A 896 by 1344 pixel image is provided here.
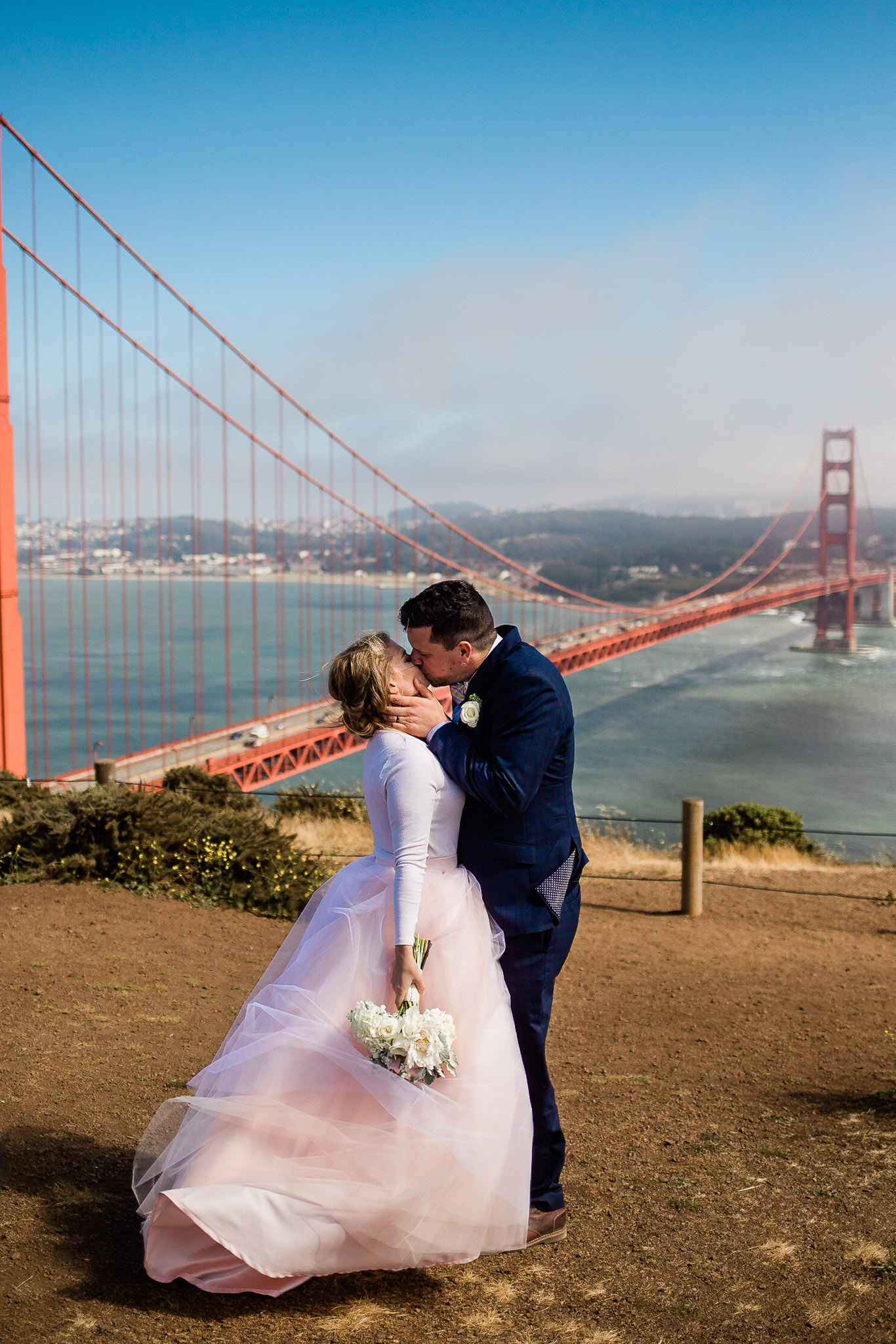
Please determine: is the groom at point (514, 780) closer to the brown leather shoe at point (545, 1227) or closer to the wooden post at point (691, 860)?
the brown leather shoe at point (545, 1227)

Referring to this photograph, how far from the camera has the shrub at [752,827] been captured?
10.6 metres

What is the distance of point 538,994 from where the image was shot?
7.67 ft

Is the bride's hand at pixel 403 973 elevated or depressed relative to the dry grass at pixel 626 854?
elevated

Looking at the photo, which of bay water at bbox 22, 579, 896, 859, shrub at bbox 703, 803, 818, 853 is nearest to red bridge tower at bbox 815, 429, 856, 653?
bay water at bbox 22, 579, 896, 859

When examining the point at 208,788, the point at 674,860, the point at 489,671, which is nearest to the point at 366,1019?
the point at 489,671

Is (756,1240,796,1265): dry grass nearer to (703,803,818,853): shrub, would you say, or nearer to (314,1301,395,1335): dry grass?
(314,1301,395,1335): dry grass

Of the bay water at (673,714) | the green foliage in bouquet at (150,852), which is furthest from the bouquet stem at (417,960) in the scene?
the bay water at (673,714)

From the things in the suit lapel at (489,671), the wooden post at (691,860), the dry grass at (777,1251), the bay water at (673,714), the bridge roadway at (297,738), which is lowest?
the bay water at (673,714)

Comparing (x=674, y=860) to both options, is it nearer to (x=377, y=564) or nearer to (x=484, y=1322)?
(x=484, y=1322)

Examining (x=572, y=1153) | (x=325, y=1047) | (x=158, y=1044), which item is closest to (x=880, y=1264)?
(x=572, y=1153)

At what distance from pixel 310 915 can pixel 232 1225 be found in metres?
0.68

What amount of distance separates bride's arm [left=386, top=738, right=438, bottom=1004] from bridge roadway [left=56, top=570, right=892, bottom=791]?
5.37 m

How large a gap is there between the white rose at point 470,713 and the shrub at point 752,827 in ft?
28.8

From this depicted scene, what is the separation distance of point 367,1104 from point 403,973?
0.89 ft
